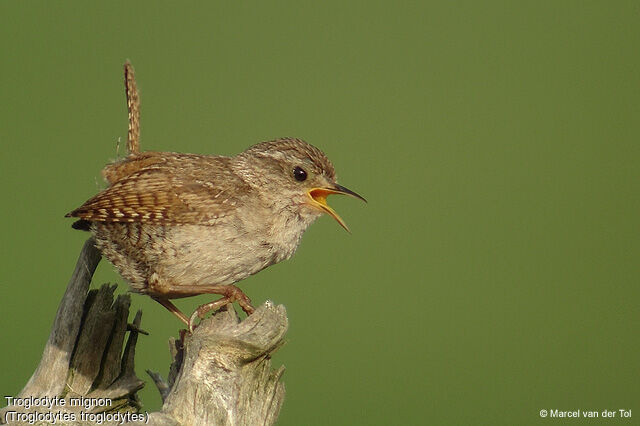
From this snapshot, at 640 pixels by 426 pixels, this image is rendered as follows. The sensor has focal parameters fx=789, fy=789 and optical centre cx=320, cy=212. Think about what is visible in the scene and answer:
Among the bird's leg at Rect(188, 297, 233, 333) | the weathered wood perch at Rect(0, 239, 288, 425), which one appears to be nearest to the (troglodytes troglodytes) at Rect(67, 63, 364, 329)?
the bird's leg at Rect(188, 297, 233, 333)

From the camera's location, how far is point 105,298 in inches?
152

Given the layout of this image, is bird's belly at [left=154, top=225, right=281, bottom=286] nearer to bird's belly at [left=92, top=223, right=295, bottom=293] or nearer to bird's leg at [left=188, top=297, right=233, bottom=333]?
bird's belly at [left=92, top=223, right=295, bottom=293]

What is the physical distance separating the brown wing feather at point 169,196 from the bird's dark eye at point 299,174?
0.29 meters

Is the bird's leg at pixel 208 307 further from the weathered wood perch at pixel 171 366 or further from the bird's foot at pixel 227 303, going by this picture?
the weathered wood perch at pixel 171 366

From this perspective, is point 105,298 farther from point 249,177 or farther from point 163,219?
point 249,177

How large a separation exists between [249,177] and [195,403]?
1.61 m

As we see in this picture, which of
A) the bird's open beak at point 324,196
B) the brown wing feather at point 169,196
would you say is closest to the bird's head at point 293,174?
the bird's open beak at point 324,196

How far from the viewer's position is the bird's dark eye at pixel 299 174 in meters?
4.30

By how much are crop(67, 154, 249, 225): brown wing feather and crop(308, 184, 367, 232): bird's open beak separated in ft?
1.29

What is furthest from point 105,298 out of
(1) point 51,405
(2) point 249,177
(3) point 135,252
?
(2) point 249,177

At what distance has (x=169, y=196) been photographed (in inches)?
158

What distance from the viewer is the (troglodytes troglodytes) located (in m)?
3.90

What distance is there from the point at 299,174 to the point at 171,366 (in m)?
1.29

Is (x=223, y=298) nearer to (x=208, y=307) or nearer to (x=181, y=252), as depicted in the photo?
(x=208, y=307)
